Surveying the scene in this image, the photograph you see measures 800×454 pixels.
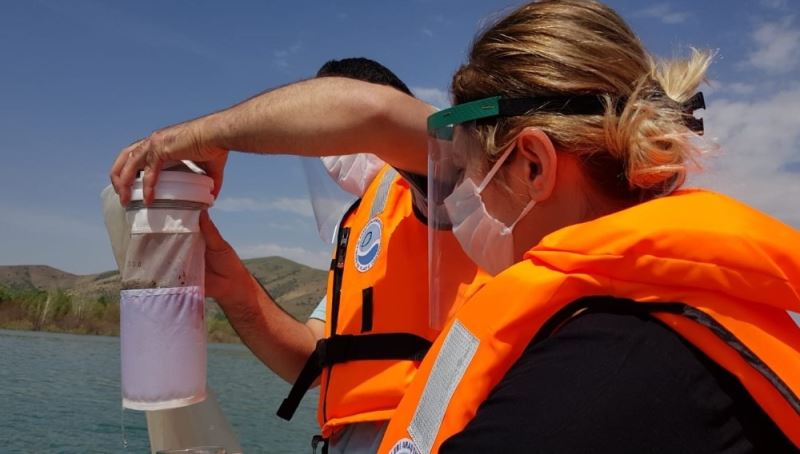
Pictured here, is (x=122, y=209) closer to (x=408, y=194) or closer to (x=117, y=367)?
(x=408, y=194)

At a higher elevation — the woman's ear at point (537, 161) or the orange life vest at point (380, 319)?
the woman's ear at point (537, 161)

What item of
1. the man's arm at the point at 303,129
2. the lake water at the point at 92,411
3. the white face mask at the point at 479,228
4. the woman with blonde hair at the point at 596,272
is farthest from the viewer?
the lake water at the point at 92,411

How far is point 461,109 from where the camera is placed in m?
1.80

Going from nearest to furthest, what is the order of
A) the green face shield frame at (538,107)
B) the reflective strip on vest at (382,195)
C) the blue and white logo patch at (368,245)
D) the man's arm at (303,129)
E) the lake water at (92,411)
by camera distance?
the green face shield frame at (538,107), the man's arm at (303,129), the blue and white logo patch at (368,245), the reflective strip on vest at (382,195), the lake water at (92,411)

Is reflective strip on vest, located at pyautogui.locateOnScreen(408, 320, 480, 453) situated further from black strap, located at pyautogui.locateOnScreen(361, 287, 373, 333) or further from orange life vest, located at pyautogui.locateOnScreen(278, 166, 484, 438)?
black strap, located at pyautogui.locateOnScreen(361, 287, 373, 333)

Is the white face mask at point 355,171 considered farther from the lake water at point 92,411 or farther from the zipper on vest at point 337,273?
the lake water at point 92,411

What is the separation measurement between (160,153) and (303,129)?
459mm

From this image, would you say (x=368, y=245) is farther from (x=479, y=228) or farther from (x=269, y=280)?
(x=269, y=280)

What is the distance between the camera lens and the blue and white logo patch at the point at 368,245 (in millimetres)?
2635

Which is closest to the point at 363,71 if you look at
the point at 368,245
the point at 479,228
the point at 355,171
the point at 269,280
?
the point at 355,171

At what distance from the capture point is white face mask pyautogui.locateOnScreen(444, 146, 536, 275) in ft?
5.79

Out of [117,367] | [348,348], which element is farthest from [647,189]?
[117,367]

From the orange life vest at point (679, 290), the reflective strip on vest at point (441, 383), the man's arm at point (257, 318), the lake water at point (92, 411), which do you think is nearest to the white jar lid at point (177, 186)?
the man's arm at point (257, 318)

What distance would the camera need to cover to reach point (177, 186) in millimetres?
2225
